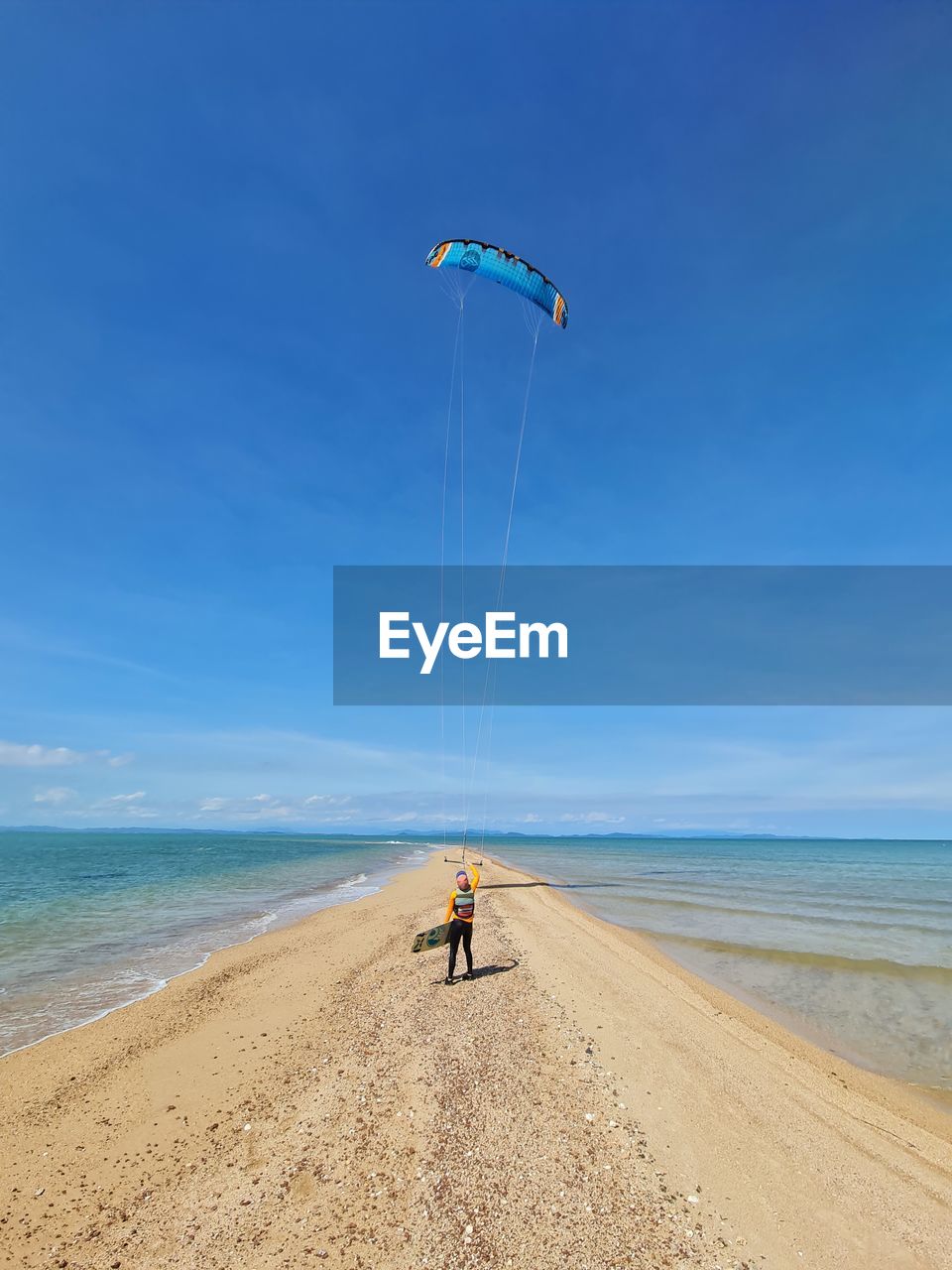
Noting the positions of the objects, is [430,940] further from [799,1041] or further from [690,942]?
[690,942]

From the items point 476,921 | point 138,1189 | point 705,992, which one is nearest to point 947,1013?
point 705,992

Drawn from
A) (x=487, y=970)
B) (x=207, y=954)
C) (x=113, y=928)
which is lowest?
(x=113, y=928)

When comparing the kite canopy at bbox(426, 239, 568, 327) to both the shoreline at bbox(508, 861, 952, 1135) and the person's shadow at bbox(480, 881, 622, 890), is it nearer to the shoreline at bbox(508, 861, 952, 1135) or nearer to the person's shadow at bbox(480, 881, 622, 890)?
the shoreline at bbox(508, 861, 952, 1135)

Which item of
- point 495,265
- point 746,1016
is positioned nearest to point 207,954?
point 746,1016

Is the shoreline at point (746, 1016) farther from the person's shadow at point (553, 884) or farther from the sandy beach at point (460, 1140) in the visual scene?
the person's shadow at point (553, 884)

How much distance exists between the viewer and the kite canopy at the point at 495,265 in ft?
53.4

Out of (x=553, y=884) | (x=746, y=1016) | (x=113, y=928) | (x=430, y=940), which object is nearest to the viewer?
(x=746, y=1016)

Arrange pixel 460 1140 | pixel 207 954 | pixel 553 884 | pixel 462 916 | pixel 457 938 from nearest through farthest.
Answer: pixel 460 1140 < pixel 457 938 < pixel 462 916 < pixel 207 954 < pixel 553 884

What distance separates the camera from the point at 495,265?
658 inches

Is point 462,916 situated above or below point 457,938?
above

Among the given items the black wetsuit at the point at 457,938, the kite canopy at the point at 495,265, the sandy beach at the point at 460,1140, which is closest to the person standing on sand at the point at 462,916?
the black wetsuit at the point at 457,938

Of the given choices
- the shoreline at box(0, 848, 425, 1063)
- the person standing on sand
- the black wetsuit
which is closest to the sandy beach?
the shoreline at box(0, 848, 425, 1063)

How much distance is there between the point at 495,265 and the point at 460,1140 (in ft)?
62.2

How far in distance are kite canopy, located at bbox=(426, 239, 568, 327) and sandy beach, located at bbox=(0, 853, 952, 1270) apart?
17942mm
